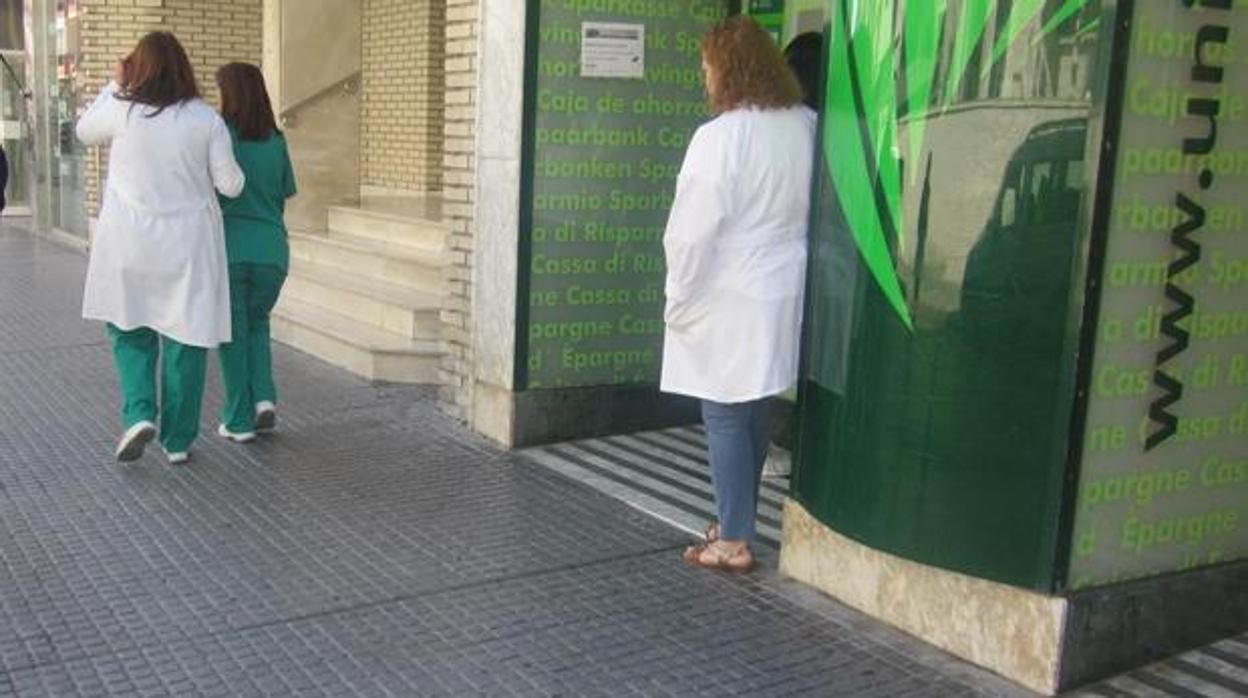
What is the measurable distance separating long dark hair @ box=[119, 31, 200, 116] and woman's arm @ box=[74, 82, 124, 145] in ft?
0.25

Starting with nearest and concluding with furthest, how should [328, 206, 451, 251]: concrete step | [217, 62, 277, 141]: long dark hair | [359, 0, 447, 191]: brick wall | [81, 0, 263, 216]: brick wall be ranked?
[217, 62, 277, 141]: long dark hair
[328, 206, 451, 251]: concrete step
[359, 0, 447, 191]: brick wall
[81, 0, 263, 216]: brick wall

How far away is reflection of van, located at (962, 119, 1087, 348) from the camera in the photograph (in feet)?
11.5

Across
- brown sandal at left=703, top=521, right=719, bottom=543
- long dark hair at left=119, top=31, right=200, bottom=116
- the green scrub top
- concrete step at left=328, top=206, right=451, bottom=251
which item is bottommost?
brown sandal at left=703, top=521, right=719, bottom=543

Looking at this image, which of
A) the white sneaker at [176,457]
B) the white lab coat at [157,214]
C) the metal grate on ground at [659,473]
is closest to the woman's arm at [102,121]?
the white lab coat at [157,214]

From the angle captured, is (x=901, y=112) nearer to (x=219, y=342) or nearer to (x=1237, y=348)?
(x=1237, y=348)

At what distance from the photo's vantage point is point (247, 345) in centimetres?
641

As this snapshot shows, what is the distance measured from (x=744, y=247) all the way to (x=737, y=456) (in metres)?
0.76

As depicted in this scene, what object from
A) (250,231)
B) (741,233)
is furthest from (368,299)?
(741,233)

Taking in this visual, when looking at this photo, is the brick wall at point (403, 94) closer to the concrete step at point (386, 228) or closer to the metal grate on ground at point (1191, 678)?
the concrete step at point (386, 228)

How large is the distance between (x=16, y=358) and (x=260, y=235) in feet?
9.58

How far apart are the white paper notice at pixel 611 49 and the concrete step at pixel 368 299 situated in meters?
2.26

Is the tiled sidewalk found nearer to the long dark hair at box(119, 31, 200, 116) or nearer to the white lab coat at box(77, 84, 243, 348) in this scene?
the white lab coat at box(77, 84, 243, 348)

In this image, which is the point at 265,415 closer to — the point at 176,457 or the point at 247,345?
the point at 247,345

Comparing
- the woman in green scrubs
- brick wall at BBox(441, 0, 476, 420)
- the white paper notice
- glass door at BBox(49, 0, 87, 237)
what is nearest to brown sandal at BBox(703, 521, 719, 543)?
brick wall at BBox(441, 0, 476, 420)
